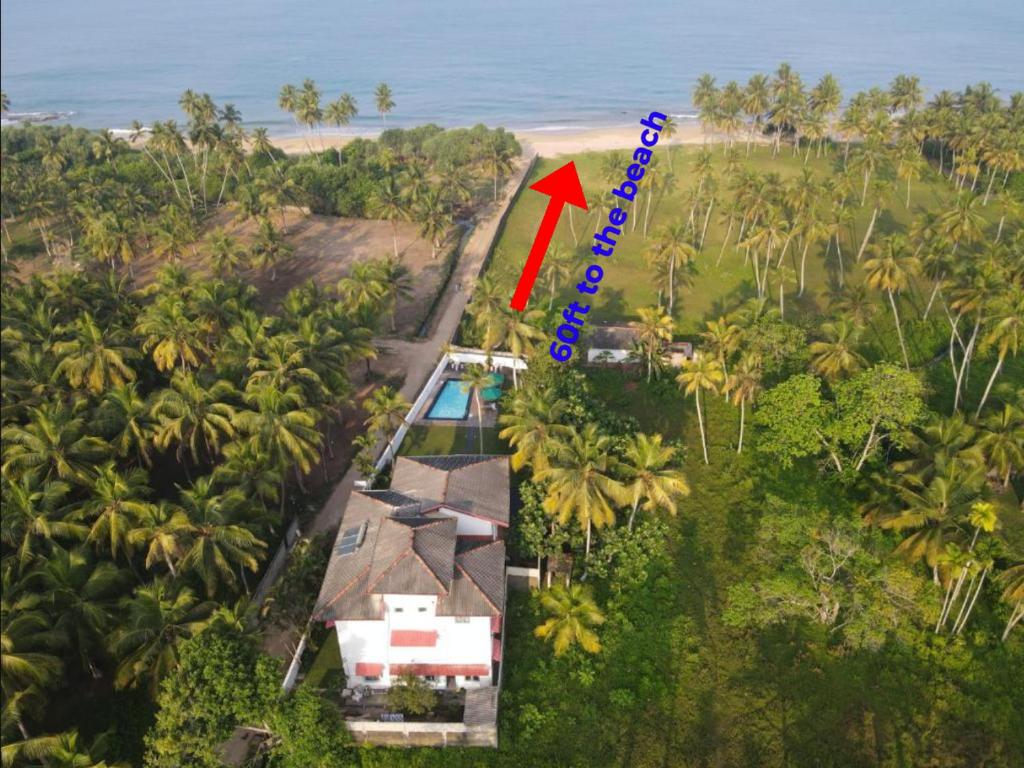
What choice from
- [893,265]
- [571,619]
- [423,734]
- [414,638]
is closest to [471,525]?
[414,638]

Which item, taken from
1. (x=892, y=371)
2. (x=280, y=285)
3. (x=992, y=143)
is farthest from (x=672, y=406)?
(x=992, y=143)

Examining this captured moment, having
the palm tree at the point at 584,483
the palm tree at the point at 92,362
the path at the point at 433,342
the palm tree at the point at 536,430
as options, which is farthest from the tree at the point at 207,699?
the palm tree at the point at 92,362

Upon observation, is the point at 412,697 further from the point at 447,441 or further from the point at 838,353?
the point at 838,353

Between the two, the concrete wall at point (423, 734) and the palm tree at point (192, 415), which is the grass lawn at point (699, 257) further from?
the concrete wall at point (423, 734)

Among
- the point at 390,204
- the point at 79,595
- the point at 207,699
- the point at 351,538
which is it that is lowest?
the point at 207,699

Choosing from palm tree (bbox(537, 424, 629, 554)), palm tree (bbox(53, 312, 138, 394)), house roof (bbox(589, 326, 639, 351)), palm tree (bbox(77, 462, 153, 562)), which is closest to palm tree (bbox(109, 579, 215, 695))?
palm tree (bbox(77, 462, 153, 562))
